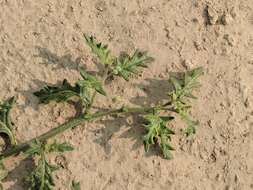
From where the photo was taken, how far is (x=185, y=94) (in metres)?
→ 3.65

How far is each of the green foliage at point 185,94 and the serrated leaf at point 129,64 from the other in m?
0.24

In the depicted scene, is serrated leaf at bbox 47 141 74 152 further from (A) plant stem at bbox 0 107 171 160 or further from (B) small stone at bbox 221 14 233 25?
(B) small stone at bbox 221 14 233 25

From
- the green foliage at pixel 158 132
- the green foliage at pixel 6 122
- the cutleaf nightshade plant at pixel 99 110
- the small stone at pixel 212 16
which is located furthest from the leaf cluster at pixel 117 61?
the green foliage at pixel 6 122

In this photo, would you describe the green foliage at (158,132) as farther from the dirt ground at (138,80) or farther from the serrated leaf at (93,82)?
the serrated leaf at (93,82)

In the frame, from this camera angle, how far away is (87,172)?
3602 mm

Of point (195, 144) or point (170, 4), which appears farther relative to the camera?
point (170, 4)

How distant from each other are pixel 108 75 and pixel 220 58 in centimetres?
80

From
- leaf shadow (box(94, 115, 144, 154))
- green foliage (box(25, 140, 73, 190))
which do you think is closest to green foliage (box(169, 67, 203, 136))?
leaf shadow (box(94, 115, 144, 154))

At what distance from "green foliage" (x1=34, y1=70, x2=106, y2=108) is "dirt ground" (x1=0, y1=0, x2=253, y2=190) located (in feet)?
0.35

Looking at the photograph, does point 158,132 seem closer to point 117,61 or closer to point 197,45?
point 117,61

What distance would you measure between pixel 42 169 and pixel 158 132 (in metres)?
0.77

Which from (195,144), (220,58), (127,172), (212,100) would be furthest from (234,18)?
(127,172)

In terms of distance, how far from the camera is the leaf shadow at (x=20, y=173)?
356 centimetres

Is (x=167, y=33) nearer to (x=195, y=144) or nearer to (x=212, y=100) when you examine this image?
(x=212, y=100)
